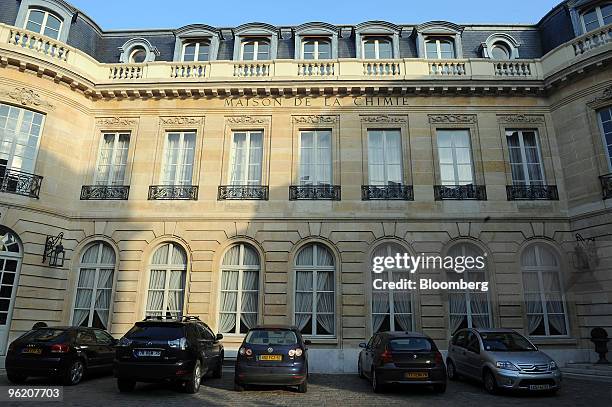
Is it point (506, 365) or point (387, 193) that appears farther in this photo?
point (387, 193)

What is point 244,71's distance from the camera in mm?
15391

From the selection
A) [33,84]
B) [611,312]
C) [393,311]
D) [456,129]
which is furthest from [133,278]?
[611,312]

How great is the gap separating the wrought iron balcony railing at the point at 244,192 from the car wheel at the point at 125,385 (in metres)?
6.82

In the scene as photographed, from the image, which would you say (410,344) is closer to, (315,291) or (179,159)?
(315,291)

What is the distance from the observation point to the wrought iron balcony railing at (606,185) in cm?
1260

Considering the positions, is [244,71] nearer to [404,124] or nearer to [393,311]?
[404,124]

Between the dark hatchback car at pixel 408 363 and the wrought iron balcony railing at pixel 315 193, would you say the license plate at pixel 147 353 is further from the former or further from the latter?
the wrought iron balcony railing at pixel 315 193

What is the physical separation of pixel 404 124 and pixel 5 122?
1357 cm

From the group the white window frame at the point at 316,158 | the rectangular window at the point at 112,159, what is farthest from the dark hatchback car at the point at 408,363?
the rectangular window at the point at 112,159

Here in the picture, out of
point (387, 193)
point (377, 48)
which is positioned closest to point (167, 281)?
point (387, 193)

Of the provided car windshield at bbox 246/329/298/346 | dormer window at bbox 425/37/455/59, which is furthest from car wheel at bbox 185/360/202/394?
dormer window at bbox 425/37/455/59

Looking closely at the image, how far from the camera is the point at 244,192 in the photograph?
46.2 ft

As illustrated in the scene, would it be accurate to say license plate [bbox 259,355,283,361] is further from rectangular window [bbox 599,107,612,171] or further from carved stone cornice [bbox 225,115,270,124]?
rectangular window [bbox 599,107,612,171]

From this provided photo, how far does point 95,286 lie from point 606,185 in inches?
661
